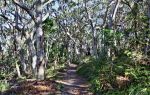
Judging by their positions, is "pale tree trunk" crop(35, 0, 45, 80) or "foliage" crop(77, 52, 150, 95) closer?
"foliage" crop(77, 52, 150, 95)

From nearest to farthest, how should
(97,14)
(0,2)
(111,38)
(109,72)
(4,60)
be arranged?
1. (109,72)
2. (111,38)
3. (0,2)
4. (97,14)
5. (4,60)

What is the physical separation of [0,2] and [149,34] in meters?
22.6

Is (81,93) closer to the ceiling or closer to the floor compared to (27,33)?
closer to the floor

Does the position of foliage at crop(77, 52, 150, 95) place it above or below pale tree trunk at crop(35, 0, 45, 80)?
below

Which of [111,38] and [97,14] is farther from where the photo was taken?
[97,14]

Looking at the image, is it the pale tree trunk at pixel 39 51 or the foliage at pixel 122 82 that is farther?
the pale tree trunk at pixel 39 51

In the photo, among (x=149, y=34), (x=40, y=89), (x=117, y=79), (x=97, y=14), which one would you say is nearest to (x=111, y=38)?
(x=149, y=34)

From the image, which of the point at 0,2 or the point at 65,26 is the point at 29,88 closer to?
the point at 0,2

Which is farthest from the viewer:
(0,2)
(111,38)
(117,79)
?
(0,2)

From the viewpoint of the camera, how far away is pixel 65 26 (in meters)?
53.4

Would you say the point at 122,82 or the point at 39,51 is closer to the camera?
the point at 122,82

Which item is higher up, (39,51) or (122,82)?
(39,51)

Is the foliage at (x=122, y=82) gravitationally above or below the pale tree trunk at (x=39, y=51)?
below

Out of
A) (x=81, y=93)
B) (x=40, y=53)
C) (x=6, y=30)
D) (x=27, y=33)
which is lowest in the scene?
(x=81, y=93)
